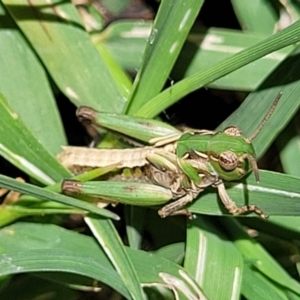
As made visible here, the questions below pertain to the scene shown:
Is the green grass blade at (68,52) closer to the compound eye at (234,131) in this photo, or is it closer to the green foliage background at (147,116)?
the green foliage background at (147,116)

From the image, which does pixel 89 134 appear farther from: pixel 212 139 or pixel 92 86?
pixel 212 139

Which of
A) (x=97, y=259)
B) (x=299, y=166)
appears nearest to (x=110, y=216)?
(x=97, y=259)

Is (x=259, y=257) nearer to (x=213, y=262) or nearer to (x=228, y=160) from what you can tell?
(x=213, y=262)

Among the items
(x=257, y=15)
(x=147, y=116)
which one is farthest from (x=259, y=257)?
(x=257, y=15)

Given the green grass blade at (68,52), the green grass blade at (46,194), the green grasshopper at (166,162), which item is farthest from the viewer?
the green grass blade at (68,52)

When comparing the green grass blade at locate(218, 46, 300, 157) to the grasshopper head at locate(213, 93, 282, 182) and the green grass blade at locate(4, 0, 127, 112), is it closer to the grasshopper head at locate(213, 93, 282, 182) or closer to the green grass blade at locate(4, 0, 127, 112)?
the grasshopper head at locate(213, 93, 282, 182)

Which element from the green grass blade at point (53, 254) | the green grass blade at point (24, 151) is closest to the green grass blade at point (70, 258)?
the green grass blade at point (53, 254)
